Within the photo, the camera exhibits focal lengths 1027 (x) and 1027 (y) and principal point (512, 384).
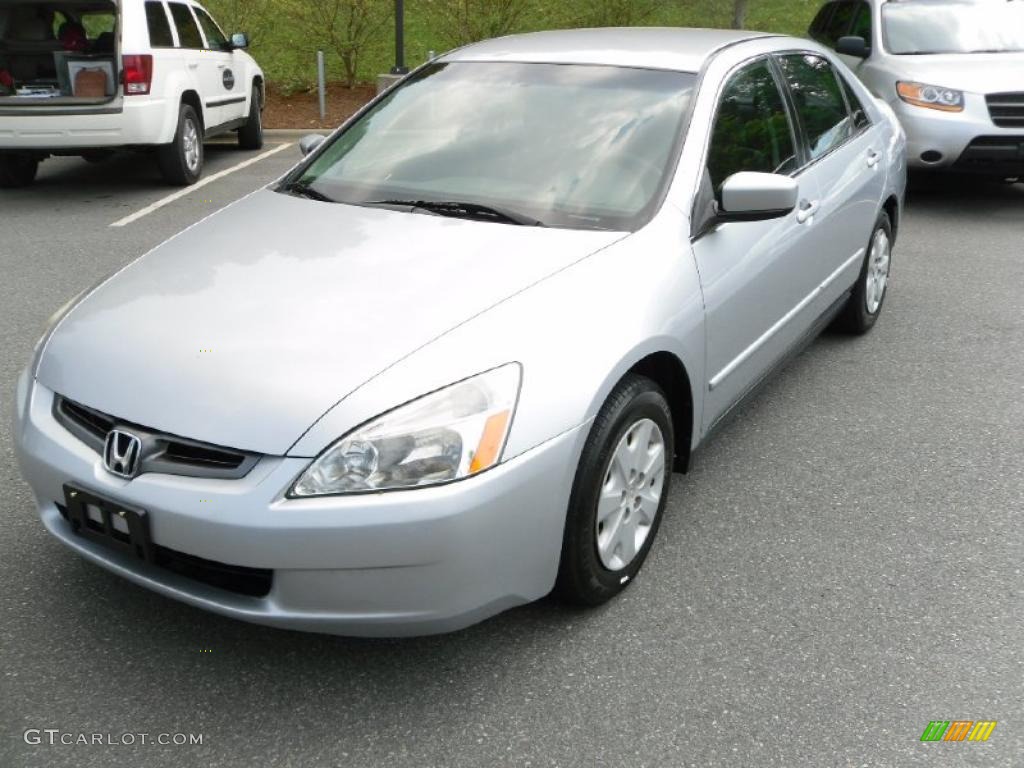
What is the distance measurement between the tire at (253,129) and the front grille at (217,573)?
952cm

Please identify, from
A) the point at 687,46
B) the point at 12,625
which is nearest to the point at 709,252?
the point at 687,46

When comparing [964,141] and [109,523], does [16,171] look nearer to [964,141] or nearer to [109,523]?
[109,523]

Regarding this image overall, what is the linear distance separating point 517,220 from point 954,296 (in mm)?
3899

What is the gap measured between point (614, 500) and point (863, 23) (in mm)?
8024

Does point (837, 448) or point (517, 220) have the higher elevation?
point (517, 220)

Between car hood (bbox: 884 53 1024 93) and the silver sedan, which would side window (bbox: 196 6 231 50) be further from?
the silver sedan

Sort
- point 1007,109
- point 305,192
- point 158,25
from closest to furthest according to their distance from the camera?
point 305,192, point 1007,109, point 158,25

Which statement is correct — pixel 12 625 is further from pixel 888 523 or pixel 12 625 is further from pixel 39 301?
pixel 39 301

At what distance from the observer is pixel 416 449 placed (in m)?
2.36

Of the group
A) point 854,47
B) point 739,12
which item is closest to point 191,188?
point 854,47

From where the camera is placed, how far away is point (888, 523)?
3.50 meters

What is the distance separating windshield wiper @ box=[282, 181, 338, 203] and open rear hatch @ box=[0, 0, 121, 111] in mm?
6172

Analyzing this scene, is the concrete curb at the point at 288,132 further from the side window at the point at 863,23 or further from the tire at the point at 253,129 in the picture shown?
the side window at the point at 863,23

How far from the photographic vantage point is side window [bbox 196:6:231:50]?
10.2m
